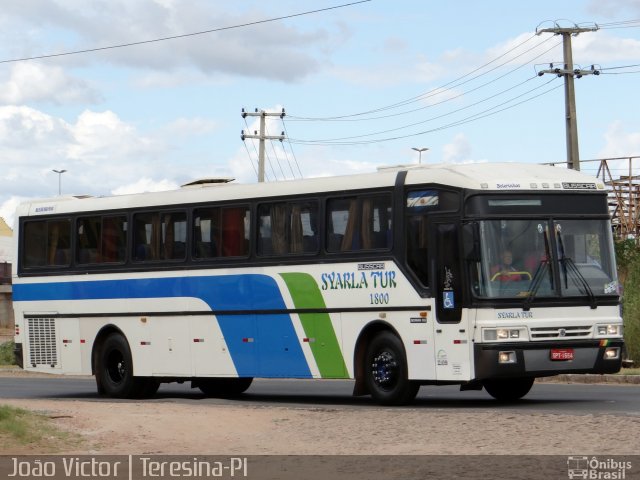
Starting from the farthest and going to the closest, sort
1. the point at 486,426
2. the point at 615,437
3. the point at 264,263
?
1. the point at 264,263
2. the point at 486,426
3. the point at 615,437

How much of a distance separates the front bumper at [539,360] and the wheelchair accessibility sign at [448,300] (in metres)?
0.67

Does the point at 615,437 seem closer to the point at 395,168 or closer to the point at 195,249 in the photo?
the point at 395,168

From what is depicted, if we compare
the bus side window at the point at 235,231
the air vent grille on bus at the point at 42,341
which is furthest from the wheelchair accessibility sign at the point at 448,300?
the air vent grille on bus at the point at 42,341

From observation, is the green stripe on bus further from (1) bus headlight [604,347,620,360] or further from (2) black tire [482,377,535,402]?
(1) bus headlight [604,347,620,360]

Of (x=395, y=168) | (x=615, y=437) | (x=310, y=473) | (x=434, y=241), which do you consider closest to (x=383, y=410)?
(x=434, y=241)

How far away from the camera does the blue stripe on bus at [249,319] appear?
71.7ft

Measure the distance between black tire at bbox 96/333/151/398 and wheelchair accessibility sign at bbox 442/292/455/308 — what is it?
7142 mm

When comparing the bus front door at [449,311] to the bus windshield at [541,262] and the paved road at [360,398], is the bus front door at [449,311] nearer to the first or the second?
the bus windshield at [541,262]

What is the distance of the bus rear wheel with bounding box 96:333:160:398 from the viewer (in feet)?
81.0

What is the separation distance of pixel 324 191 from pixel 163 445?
7.33 metres

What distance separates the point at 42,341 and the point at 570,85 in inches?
740

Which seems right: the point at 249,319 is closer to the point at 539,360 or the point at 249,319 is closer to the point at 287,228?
the point at 287,228

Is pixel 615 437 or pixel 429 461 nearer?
pixel 429 461

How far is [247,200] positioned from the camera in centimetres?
2272
